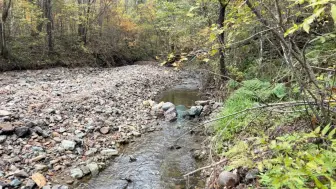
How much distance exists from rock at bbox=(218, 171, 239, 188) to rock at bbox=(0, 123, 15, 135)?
4420 millimetres

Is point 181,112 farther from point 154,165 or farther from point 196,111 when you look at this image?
point 154,165

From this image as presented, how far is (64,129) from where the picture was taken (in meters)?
6.09

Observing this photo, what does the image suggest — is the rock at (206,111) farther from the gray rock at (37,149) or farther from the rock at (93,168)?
the gray rock at (37,149)

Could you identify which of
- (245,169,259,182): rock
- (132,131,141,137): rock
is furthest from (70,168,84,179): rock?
(245,169,259,182): rock

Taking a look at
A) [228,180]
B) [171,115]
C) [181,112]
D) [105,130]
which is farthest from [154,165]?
[181,112]

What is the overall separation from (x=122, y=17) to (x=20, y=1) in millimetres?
9752

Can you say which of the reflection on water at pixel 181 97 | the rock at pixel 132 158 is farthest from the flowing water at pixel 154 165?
the reflection on water at pixel 181 97

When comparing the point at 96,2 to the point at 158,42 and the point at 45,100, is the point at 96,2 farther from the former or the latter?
the point at 45,100

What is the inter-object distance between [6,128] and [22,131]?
311 mm

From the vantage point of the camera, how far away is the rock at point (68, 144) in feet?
17.7

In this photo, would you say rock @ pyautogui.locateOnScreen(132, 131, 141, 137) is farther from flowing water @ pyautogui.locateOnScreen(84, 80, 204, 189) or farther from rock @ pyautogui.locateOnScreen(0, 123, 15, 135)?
rock @ pyautogui.locateOnScreen(0, 123, 15, 135)

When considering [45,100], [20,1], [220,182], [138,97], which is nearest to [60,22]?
[20,1]

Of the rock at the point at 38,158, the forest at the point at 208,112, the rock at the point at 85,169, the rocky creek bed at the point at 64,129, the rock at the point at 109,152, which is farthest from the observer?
the rock at the point at 109,152

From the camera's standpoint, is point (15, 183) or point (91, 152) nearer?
point (15, 183)
